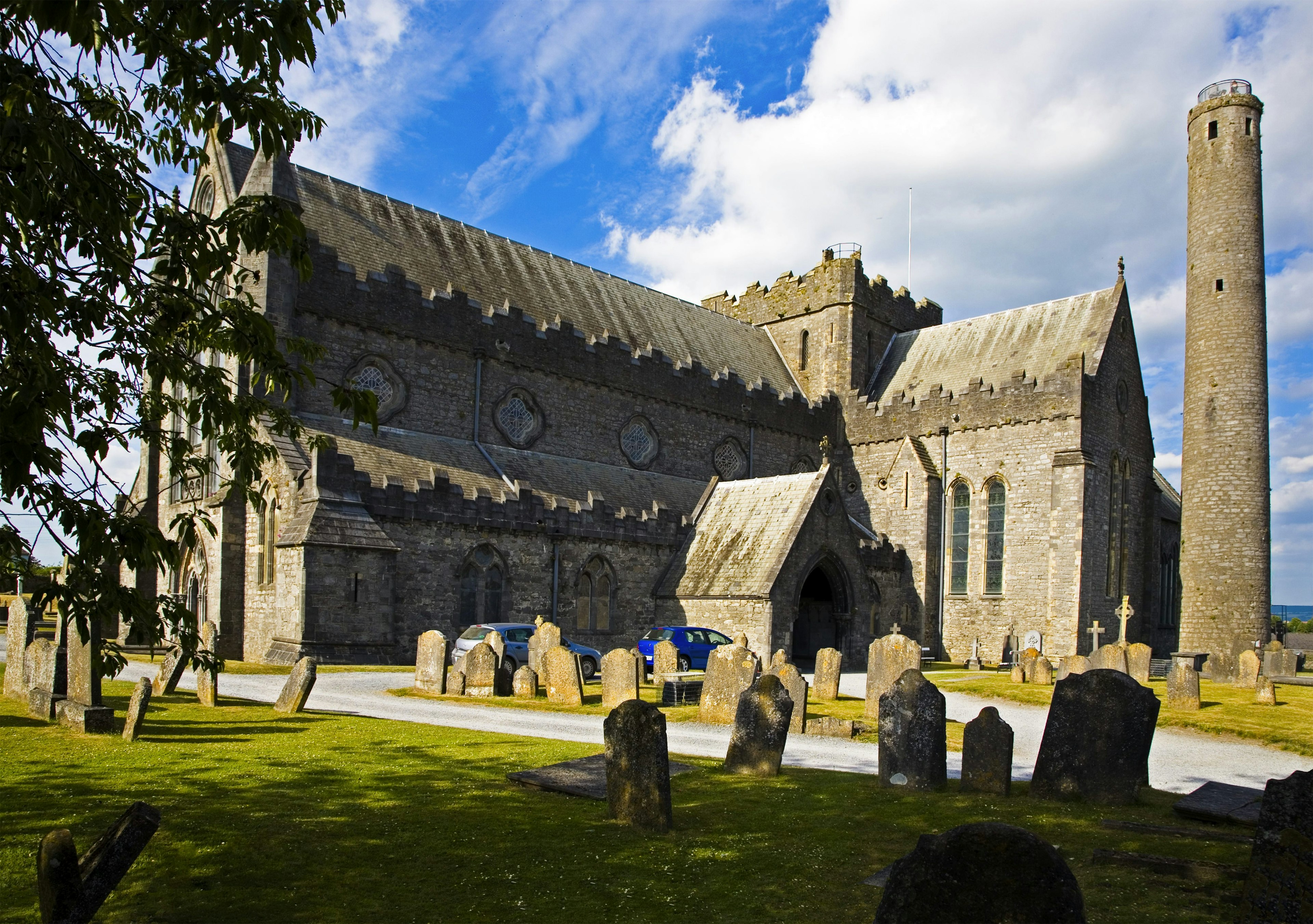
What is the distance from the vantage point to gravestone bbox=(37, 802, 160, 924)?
4699mm

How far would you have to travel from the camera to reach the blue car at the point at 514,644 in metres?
20.0

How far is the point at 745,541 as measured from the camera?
27609mm

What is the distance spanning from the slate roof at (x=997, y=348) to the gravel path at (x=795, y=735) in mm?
18398

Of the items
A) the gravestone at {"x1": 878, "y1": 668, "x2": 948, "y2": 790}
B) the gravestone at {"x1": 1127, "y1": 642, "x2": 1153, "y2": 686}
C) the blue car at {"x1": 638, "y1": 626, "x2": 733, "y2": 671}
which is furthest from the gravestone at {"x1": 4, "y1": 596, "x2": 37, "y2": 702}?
the gravestone at {"x1": 1127, "y1": 642, "x2": 1153, "y2": 686}

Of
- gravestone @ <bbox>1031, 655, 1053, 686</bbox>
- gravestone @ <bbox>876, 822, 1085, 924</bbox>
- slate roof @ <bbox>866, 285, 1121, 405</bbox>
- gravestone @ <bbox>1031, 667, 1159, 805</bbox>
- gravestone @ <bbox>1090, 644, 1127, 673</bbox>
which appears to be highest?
slate roof @ <bbox>866, 285, 1121, 405</bbox>

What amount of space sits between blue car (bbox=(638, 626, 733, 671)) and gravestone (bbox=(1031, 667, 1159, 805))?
13.1m

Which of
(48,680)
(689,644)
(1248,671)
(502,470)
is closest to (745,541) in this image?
(689,644)

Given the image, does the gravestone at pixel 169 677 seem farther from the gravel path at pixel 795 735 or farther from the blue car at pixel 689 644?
the blue car at pixel 689 644

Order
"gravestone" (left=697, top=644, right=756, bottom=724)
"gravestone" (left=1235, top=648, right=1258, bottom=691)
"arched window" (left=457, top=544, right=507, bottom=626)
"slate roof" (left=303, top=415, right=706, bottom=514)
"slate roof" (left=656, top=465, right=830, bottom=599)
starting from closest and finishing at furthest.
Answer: "gravestone" (left=697, top=644, right=756, bottom=724)
"gravestone" (left=1235, top=648, right=1258, bottom=691)
"arched window" (left=457, top=544, right=507, bottom=626)
"slate roof" (left=303, top=415, right=706, bottom=514)
"slate roof" (left=656, top=465, right=830, bottom=599)

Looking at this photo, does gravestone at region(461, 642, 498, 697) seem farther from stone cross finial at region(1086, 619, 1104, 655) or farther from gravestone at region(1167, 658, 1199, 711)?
stone cross finial at region(1086, 619, 1104, 655)

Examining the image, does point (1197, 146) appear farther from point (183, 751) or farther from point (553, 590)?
point (183, 751)

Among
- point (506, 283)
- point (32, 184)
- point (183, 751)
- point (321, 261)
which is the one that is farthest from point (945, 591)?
point (32, 184)

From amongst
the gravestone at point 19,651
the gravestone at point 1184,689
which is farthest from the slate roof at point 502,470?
the gravestone at point 1184,689

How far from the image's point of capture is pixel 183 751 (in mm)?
10078
